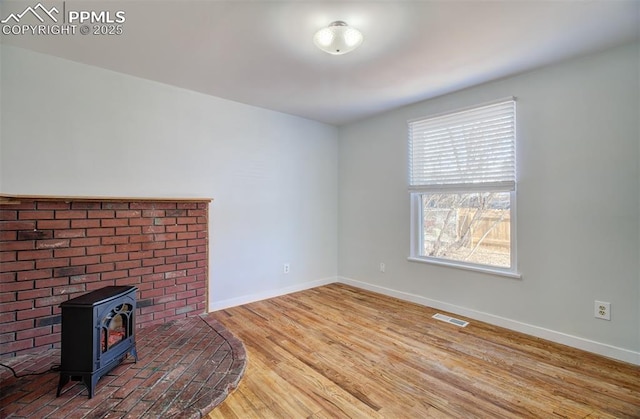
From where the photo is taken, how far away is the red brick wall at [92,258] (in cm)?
222

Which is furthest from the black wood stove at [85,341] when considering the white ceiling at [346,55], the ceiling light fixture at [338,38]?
the ceiling light fixture at [338,38]

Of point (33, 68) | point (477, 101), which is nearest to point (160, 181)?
point (33, 68)

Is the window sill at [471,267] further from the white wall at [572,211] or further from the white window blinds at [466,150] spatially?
the white window blinds at [466,150]

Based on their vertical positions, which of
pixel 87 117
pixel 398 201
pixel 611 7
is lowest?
pixel 398 201

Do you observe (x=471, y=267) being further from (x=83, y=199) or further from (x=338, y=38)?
(x=83, y=199)

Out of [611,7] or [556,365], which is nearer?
[611,7]

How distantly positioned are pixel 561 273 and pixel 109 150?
4.20 meters

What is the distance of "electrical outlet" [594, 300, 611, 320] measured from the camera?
235 cm

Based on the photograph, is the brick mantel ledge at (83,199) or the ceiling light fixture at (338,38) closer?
the ceiling light fixture at (338,38)

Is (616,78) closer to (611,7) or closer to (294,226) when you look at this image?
(611,7)

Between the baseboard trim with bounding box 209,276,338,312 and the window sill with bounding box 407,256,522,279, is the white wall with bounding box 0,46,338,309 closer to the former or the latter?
the baseboard trim with bounding box 209,276,338,312

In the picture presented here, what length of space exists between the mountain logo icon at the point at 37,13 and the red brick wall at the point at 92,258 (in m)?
1.26

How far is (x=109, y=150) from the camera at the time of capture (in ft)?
8.96

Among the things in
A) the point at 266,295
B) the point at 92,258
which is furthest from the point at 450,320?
the point at 92,258
